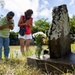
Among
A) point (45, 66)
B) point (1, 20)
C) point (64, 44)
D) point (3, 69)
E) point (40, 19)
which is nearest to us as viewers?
point (3, 69)

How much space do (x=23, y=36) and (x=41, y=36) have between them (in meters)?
1.48

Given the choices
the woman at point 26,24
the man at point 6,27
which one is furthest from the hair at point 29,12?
the man at point 6,27

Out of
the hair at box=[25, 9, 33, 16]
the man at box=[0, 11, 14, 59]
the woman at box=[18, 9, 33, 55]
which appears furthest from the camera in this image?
the woman at box=[18, 9, 33, 55]

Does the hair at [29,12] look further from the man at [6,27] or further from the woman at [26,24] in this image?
the man at [6,27]

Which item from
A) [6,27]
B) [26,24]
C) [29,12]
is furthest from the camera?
[26,24]

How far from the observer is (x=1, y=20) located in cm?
835

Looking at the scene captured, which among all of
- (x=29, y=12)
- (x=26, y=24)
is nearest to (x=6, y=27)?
(x=26, y=24)

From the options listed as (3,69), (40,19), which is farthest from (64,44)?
(40,19)

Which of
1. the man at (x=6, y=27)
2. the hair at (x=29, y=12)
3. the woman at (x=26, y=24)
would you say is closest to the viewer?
the man at (x=6, y=27)

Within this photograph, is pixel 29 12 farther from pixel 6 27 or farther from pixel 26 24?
pixel 6 27

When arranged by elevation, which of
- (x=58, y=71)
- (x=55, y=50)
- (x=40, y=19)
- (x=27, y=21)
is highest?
(x=40, y=19)

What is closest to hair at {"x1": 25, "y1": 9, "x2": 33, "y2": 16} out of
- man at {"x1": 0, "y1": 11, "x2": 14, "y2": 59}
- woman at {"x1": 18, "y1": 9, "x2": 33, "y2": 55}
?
woman at {"x1": 18, "y1": 9, "x2": 33, "y2": 55}

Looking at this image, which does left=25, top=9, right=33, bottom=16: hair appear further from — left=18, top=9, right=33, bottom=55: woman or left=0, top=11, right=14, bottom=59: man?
left=0, top=11, right=14, bottom=59: man

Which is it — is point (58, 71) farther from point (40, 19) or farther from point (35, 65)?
point (40, 19)
